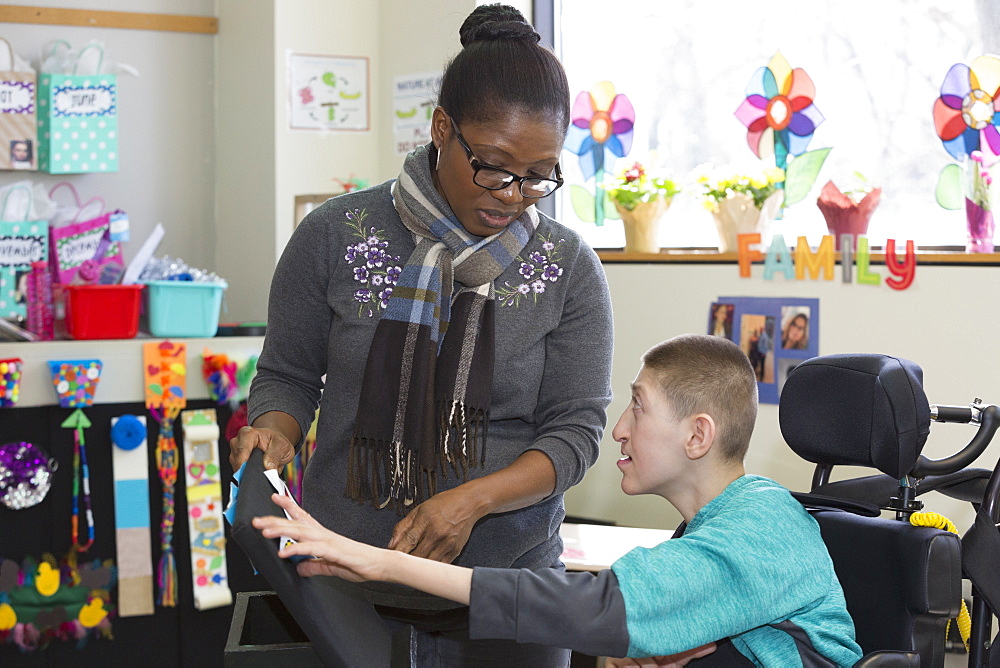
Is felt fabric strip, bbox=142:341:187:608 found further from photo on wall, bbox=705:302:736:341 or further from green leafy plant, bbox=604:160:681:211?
photo on wall, bbox=705:302:736:341

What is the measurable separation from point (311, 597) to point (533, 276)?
1.89 feet

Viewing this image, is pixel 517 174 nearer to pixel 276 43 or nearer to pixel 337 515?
pixel 337 515

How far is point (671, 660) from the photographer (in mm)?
1370

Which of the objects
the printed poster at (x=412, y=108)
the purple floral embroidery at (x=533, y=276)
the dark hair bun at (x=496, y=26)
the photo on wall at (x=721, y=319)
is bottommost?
the photo on wall at (x=721, y=319)

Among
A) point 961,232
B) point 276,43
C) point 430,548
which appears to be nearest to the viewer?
point 430,548

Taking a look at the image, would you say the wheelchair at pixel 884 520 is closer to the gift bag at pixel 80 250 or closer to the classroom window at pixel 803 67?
the classroom window at pixel 803 67

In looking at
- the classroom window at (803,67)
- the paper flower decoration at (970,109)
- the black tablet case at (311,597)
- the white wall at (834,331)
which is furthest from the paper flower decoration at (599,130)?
the black tablet case at (311,597)

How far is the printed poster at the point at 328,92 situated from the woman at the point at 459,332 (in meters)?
2.07

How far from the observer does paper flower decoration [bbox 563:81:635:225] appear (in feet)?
10.7

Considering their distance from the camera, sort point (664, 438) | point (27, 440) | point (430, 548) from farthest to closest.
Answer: point (27, 440) < point (664, 438) < point (430, 548)

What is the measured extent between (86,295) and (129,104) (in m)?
0.95

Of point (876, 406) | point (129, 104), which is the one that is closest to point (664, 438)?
point (876, 406)

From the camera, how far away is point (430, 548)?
128cm

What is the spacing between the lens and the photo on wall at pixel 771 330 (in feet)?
8.92
